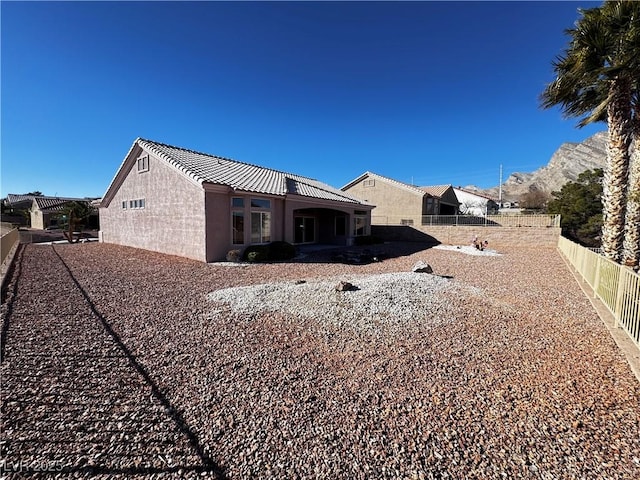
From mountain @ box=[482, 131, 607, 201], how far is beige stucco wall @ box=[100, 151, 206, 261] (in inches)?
3446

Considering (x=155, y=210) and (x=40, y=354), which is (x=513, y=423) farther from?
(x=155, y=210)

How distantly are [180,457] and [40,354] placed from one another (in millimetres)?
3419

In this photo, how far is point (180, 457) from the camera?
2.59m

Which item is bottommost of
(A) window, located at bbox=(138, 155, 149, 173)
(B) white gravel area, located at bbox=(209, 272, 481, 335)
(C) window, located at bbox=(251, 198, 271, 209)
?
(B) white gravel area, located at bbox=(209, 272, 481, 335)

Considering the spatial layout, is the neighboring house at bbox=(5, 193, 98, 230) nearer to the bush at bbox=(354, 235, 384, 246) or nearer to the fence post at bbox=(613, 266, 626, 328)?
the bush at bbox=(354, 235, 384, 246)

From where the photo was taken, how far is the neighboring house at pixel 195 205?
43.1ft

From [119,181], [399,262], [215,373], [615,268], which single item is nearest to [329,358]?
[215,373]

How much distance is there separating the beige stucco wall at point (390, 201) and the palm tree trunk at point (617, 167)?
18813 mm

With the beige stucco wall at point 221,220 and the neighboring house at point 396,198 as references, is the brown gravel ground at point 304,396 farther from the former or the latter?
the neighboring house at point 396,198

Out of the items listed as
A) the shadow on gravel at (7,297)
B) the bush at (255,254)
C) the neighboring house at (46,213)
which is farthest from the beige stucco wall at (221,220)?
the neighboring house at (46,213)

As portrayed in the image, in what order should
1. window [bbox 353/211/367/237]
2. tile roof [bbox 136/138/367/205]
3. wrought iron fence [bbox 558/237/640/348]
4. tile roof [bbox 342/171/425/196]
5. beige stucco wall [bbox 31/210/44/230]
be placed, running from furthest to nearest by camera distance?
beige stucco wall [bbox 31/210/44/230]
tile roof [bbox 342/171/425/196]
window [bbox 353/211/367/237]
tile roof [bbox 136/138/367/205]
wrought iron fence [bbox 558/237/640/348]

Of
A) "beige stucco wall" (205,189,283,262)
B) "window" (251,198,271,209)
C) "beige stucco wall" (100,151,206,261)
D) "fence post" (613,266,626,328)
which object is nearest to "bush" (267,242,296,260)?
"beige stucco wall" (205,189,283,262)

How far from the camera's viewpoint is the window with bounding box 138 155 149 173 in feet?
53.3

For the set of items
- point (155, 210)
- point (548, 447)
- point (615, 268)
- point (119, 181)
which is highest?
point (119, 181)
